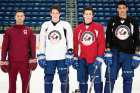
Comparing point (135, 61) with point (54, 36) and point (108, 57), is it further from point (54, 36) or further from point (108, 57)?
point (54, 36)

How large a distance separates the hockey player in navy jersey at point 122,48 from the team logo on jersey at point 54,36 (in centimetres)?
63

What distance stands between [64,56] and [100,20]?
10071 mm

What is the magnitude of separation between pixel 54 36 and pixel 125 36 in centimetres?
90

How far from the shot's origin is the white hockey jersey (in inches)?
188

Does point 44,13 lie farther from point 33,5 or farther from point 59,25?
point 59,25

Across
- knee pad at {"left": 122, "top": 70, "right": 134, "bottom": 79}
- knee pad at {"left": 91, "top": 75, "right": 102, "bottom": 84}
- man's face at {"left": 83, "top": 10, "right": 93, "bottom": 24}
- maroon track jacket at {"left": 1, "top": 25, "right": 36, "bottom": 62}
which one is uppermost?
man's face at {"left": 83, "top": 10, "right": 93, "bottom": 24}

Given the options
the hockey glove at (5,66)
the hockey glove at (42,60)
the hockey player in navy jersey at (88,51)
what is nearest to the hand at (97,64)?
the hockey player in navy jersey at (88,51)

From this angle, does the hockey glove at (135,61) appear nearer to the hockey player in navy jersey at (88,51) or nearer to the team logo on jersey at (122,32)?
the team logo on jersey at (122,32)

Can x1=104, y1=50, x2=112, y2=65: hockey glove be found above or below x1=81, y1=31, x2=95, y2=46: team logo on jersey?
below

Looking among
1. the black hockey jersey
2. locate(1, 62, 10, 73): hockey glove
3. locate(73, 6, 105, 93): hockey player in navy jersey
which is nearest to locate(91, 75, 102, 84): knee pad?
locate(73, 6, 105, 93): hockey player in navy jersey

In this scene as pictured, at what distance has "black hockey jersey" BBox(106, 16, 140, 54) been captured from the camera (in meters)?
4.77

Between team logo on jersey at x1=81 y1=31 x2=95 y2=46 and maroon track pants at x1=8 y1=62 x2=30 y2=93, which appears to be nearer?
maroon track pants at x1=8 y1=62 x2=30 y2=93

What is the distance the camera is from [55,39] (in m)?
4.77

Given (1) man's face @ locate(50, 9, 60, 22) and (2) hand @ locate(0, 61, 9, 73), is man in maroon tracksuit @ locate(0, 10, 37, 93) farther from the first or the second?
(1) man's face @ locate(50, 9, 60, 22)
